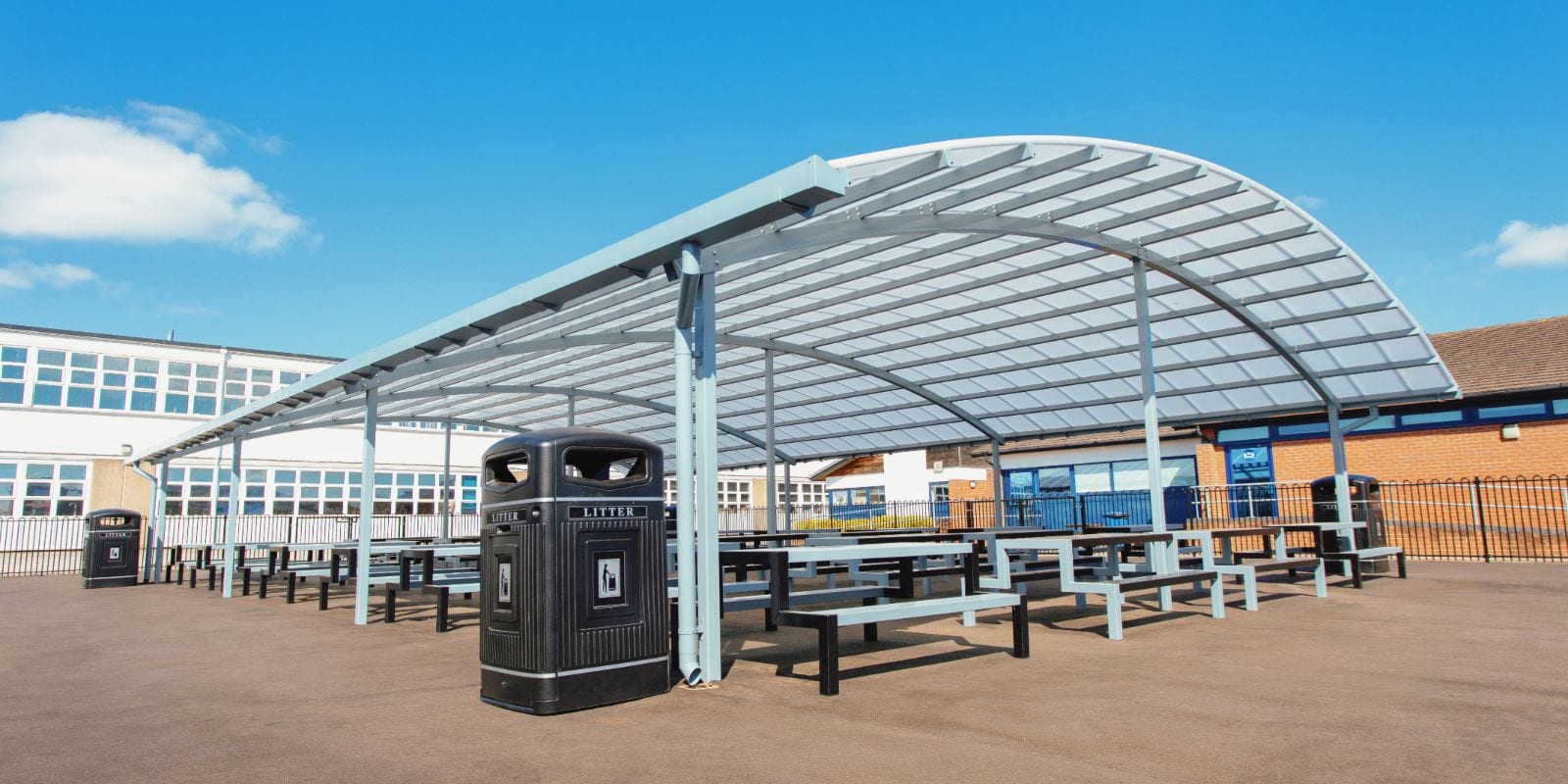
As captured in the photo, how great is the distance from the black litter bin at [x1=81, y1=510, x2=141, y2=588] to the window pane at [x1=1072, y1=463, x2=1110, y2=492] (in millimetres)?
27025

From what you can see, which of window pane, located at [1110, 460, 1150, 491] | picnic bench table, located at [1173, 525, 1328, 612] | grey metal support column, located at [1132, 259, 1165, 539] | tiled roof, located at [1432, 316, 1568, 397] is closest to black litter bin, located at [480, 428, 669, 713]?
picnic bench table, located at [1173, 525, 1328, 612]

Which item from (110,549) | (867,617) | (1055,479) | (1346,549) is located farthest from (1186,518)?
(110,549)

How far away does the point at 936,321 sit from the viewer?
14.6m

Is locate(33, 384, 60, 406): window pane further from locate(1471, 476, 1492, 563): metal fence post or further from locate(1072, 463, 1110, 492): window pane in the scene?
locate(1471, 476, 1492, 563): metal fence post

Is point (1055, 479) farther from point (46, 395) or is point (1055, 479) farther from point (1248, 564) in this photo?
point (46, 395)

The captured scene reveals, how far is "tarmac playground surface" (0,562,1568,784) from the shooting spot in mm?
4211

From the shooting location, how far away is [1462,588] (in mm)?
11594

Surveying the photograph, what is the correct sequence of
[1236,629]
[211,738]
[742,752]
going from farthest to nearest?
1. [1236,629]
2. [211,738]
3. [742,752]

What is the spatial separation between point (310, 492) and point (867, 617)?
33219 mm

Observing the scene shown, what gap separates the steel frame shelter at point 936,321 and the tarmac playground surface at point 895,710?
5.17ft

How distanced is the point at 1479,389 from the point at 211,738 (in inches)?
1047

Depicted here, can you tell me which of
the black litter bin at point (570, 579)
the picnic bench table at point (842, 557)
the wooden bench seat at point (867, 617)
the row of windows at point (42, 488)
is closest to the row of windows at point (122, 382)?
the row of windows at point (42, 488)

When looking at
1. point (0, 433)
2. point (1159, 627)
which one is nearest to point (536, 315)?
point (1159, 627)

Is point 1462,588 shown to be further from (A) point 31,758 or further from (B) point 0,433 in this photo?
(B) point 0,433
